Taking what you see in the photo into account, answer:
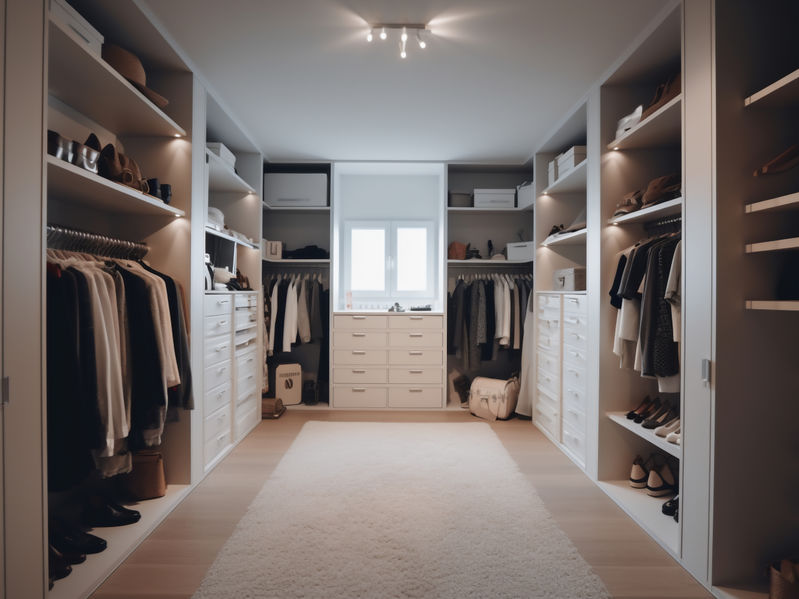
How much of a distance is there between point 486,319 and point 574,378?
55.0 inches

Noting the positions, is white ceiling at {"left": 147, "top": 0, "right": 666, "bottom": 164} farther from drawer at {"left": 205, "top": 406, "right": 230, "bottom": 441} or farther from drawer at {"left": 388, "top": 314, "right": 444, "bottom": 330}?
drawer at {"left": 205, "top": 406, "right": 230, "bottom": 441}

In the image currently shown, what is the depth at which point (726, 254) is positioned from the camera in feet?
5.72

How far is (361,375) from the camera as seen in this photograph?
4672mm

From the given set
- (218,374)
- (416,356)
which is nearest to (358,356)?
(416,356)

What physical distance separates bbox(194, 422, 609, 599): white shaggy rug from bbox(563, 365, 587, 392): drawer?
69cm

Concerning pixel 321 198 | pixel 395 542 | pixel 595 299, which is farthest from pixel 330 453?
pixel 321 198

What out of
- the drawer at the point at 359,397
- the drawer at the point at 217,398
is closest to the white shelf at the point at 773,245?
the drawer at the point at 217,398

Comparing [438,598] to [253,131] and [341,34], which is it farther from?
[253,131]

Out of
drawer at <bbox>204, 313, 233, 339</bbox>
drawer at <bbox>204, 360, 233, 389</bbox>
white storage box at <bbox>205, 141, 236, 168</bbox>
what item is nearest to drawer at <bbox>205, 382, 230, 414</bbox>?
drawer at <bbox>204, 360, 233, 389</bbox>

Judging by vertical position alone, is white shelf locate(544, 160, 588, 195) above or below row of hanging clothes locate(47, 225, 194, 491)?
above

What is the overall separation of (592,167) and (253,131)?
2.63 metres

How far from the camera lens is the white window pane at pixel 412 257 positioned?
17.4 ft

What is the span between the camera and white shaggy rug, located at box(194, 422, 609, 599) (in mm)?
1819

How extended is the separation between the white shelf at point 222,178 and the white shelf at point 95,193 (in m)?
0.67
